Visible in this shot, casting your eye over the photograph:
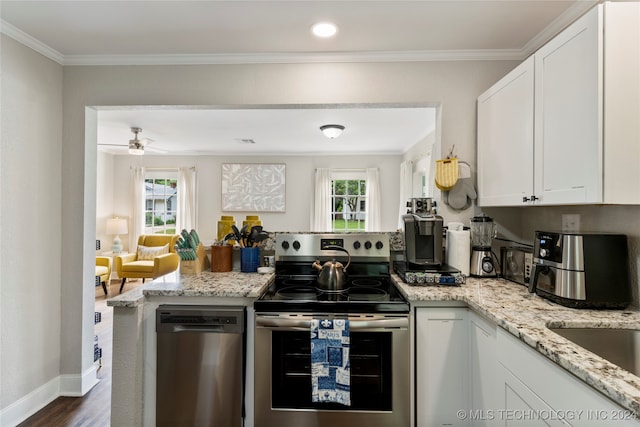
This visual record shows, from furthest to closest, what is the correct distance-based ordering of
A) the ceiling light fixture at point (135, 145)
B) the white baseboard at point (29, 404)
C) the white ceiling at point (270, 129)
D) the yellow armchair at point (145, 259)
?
the yellow armchair at point (145, 259), the ceiling light fixture at point (135, 145), the white ceiling at point (270, 129), the white baseboard at point (29, 404)

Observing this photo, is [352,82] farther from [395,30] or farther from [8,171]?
[8,171]

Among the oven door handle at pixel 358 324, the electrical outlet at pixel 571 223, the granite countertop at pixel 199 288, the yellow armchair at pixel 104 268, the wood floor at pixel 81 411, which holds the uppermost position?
the electrical outlet at pixel 571 223

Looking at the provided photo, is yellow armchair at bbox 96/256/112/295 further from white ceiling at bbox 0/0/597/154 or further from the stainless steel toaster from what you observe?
the stainless steel toaster

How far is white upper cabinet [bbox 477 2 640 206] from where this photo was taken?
1248mm

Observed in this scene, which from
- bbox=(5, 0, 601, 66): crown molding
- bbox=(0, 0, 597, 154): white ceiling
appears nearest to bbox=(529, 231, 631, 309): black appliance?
bbox=(0, 0, 597, 154): white ceiling

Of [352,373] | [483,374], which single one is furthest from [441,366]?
[352,373]

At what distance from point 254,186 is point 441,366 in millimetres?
5297

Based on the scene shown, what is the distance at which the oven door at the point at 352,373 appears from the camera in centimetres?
168

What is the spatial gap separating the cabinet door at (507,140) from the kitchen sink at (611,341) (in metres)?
0.69

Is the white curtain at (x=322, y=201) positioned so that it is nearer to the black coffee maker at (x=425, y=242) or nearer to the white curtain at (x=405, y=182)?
the white curtain at (x=405, y=182)

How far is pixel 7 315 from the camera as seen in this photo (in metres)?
2.01

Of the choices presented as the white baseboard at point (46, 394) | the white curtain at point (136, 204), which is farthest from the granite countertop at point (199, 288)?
Answer: the white curtain at point (136, 204)

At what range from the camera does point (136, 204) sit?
6.45 m

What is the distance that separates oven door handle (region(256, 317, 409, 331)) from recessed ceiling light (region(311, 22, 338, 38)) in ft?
5.45
